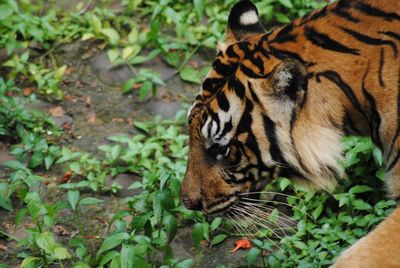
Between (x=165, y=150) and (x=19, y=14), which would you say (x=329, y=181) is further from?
(x=19, y=14)

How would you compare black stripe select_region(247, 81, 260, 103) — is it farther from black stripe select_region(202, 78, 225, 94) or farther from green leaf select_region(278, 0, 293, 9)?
green leaf select_region(278, 0, 293, 9)

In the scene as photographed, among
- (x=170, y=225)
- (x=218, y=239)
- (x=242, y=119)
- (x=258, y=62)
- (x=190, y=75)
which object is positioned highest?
(x=258, y=62)

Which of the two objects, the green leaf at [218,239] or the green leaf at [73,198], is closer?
the green leaf at [73,198]

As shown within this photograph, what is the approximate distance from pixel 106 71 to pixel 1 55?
0.80 meters

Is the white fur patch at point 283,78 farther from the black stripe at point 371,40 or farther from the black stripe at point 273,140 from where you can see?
the black stripe at point 371,40

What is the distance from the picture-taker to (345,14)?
3.31 m

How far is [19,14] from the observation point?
601 centimetres

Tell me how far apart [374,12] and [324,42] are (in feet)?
0.80

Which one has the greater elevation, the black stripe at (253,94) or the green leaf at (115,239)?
the black stripe at (253,94)

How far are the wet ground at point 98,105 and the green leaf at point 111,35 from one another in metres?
0.11

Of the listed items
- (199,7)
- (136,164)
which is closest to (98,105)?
(136,164)

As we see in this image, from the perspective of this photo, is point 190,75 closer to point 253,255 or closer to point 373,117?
point 253,255

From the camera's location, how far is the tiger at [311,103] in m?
3.16

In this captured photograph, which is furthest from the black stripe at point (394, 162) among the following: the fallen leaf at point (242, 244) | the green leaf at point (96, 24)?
the green leaf at point (96, 24)
